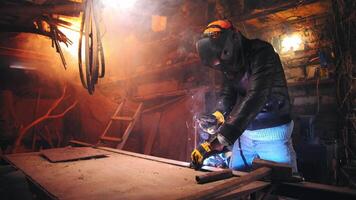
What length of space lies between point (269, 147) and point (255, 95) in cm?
78

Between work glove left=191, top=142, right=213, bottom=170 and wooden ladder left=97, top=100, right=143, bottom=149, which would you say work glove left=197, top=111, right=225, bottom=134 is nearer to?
work glove left=191, top=142, right=213, bottom=170

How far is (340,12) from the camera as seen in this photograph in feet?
17.4

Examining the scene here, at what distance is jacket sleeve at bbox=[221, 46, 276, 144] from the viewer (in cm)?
244

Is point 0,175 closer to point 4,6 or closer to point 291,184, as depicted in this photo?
point 4,6

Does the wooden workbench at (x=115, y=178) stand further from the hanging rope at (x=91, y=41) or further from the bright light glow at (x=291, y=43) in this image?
the bright light glow at (x=291, y=43)

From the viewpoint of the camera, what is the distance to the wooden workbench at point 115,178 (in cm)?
184

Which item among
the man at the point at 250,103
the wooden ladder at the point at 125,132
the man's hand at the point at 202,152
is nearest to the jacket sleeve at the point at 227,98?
the man at the point at 250,103

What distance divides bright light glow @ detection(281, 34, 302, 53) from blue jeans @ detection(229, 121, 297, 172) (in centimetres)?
410

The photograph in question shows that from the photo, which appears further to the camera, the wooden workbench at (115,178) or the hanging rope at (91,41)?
the hanging rope at (91,41)

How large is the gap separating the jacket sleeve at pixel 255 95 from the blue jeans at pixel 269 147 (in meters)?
0.53

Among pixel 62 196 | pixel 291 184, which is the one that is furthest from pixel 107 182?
pixel 291 184

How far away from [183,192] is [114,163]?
5.03 ft

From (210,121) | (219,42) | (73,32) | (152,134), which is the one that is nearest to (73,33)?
(73,32)

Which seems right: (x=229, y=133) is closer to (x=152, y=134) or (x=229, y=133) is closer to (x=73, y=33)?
(x=152, y=134)
